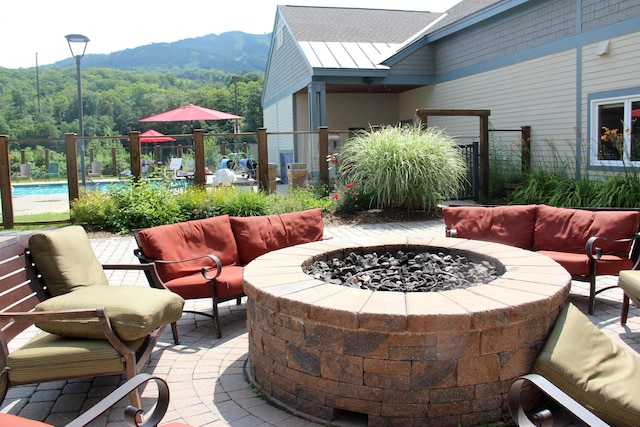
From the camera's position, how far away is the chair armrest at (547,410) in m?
1.98

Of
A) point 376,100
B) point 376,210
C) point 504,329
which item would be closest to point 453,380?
point 504,329

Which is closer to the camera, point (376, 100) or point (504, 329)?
point (504, 329)

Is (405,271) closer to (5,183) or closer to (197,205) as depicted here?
(197,205)

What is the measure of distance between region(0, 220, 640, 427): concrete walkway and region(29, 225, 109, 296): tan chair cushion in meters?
0.67

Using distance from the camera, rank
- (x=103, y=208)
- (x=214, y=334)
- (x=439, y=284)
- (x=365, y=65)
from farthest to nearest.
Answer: (x=365, y=65), (x=103, y=208), (x=214, y=334), (x=439, y=284)

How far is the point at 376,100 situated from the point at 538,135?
8812 millimetres

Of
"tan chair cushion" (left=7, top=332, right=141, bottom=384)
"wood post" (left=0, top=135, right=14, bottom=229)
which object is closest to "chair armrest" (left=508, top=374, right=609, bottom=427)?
"tan chair cushion" (left=7, top=332, right=141, bottom=384)

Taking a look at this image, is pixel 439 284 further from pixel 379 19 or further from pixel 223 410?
pixel 379 19

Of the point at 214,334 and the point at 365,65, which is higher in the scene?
the point at 365,65

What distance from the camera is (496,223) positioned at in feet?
18.6

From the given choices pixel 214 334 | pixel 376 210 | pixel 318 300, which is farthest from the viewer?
pixel 376 210

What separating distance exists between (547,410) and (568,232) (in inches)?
135

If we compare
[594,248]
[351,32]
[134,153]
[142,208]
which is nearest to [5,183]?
[134,153]

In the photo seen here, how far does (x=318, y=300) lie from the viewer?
300 cm
